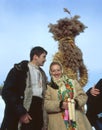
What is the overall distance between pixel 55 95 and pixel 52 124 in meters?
0.41

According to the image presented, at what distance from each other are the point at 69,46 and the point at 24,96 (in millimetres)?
4264

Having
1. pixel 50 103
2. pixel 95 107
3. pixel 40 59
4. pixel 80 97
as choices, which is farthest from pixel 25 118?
pixel 95 107

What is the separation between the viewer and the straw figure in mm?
10688

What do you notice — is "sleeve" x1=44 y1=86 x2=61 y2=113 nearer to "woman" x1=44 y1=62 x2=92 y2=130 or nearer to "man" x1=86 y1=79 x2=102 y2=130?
"woman" x1=44 y1=62 x2=92 y2=130

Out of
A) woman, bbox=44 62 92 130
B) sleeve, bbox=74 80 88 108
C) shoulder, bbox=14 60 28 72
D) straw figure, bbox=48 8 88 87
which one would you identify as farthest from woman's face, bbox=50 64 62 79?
straw figure, bbox=48 8 88 87

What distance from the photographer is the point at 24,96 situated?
6910mm

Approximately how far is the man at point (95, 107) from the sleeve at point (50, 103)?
0.74 metres

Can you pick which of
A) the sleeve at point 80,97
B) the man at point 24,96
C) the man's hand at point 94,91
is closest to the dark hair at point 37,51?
the man at point 24,96

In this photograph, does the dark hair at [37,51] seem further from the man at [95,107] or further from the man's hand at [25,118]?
the man at [95,107]

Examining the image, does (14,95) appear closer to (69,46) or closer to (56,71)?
(56,71)

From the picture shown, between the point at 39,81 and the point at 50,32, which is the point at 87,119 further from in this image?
the point at 50,32

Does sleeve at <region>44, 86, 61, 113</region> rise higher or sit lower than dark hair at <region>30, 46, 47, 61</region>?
lower

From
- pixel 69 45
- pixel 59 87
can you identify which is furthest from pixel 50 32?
pixel 59 87

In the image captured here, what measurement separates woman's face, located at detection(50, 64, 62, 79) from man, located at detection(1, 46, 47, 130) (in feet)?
0.82
